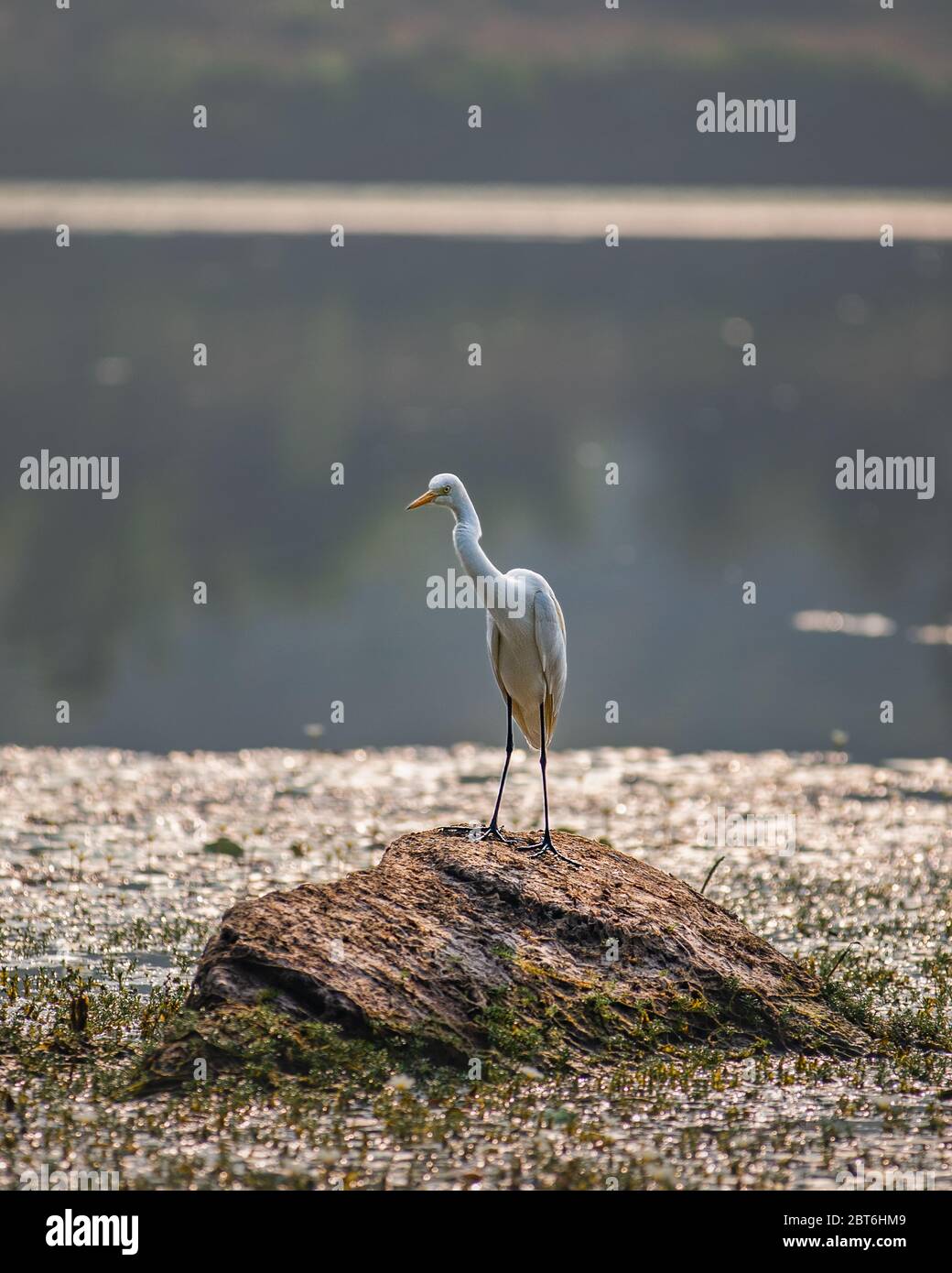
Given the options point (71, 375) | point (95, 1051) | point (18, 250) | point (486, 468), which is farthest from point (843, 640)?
point (18, 250)

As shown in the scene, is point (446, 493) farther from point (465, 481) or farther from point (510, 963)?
point (465, 481)

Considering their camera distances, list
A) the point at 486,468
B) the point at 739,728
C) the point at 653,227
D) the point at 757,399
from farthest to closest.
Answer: the point at 653,227, the point at 757,399, the point at 486,468, the point at 739,728

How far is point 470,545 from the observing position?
9.73 metres

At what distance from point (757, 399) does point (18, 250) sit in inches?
1612

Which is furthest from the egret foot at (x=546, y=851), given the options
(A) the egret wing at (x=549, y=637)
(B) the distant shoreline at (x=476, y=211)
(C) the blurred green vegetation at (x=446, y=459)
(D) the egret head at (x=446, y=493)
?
(B) the distant shoreline at (x=476, y=211)

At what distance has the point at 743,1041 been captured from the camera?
922cm

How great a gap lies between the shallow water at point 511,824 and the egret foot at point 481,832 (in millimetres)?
1778

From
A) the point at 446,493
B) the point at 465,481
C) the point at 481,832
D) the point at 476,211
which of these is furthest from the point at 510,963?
the point at 476,211

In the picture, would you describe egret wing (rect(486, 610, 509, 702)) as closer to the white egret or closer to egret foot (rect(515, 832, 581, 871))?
the white egret

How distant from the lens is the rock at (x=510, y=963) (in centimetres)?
859

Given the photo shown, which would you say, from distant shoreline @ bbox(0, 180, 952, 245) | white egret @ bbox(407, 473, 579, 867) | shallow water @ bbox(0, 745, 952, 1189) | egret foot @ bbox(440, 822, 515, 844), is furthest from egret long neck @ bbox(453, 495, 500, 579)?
distant shoreline @ bbox(0, 180, 952, 245)

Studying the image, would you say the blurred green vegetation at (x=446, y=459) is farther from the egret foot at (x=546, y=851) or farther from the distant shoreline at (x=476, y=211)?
the distant shoreline at (x=476, y=211)

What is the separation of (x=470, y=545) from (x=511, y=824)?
476 cm

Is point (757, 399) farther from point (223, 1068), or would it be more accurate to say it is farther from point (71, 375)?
point (223, 1068)
